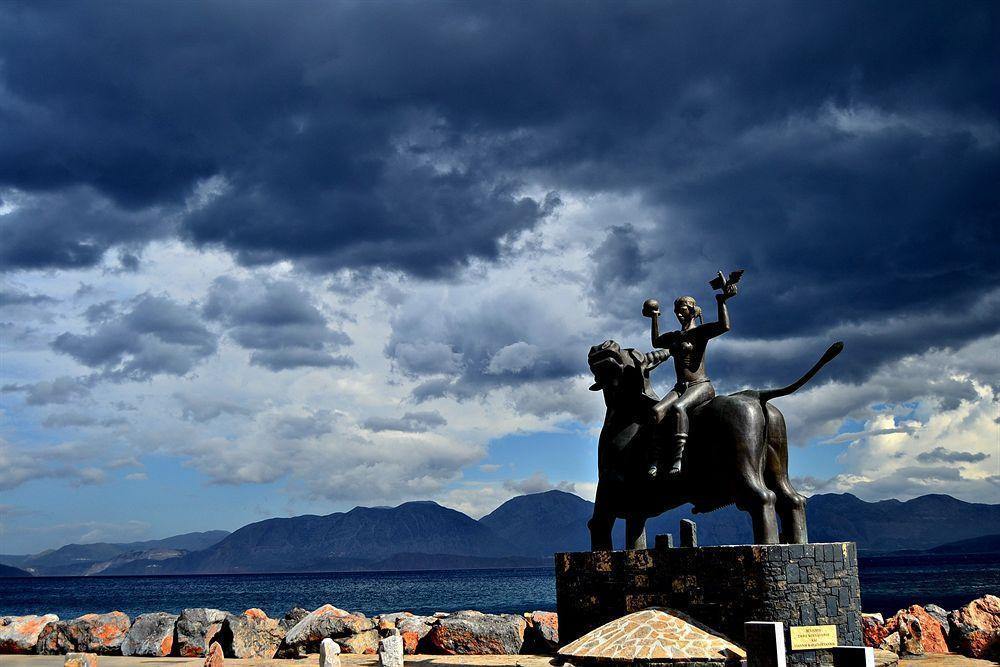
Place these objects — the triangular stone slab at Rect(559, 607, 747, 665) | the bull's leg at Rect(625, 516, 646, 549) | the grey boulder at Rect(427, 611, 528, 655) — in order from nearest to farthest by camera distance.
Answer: the triangular stone slab at Rect(559, 607, 747, 665), the bull's leg at Rect(625, 516, 646, 549), the grey boulder at Rect(427, 611, 528, 655)

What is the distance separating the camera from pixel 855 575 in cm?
1364

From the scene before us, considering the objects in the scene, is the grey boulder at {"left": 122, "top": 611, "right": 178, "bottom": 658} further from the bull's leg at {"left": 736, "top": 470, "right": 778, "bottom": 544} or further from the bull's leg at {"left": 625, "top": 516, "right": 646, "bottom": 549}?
the bull's leg at {"left": 736, "top": 470, "right": 778, "bottom": 544}

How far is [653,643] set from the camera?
1274 centimetres

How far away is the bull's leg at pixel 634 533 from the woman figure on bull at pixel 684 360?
50.9 inches

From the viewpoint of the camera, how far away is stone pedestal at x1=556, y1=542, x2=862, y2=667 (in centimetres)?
1310

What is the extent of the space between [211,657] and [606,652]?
253 inches

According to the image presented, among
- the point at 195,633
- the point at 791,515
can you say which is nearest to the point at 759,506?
the point at 791,515

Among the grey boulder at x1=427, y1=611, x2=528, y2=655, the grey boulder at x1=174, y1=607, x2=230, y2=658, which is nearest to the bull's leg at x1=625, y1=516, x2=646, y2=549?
the grey boulder at x1=427, y1=611, x2=528, y2=655

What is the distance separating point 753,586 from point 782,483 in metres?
1.84

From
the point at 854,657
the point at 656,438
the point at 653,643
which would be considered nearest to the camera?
the point at 854,657

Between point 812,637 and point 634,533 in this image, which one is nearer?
point 812,637

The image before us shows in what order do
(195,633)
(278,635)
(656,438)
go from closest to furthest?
(656,438), (278,635), (195,633)

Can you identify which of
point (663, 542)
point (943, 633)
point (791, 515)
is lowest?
point (943, 633)

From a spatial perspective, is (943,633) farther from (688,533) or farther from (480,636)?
(480,636)
